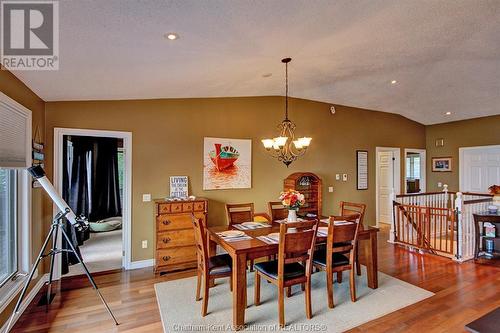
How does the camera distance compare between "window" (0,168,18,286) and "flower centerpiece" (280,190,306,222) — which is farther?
"flower centerpiece" (280,190,306,222)

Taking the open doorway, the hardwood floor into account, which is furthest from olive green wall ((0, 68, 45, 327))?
the open doorway

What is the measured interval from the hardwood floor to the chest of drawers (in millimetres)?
170

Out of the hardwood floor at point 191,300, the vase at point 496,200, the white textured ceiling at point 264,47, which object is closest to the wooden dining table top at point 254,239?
the hardwood floor at point 191,300

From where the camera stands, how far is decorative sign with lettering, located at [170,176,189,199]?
4.45 metres

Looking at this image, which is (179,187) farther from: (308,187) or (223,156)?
(308,187)

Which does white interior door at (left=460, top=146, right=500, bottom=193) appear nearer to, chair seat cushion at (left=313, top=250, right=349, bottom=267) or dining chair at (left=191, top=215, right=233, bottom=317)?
chair seat cushion at (left=313, top=250, right=349, bottom=267)

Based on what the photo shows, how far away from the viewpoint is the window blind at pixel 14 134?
2.47 m

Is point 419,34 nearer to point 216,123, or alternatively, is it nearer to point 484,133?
point 216,123

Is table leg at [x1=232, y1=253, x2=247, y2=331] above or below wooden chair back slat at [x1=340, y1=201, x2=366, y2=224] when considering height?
below

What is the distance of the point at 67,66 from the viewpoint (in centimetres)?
254

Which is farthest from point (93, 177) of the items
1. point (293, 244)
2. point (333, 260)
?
point (333, 260)

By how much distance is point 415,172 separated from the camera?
7.67 metres

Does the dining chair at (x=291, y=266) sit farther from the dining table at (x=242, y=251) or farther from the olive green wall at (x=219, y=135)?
the olive green wall at (x=219, y=135)

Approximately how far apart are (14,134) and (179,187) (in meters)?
2.23
